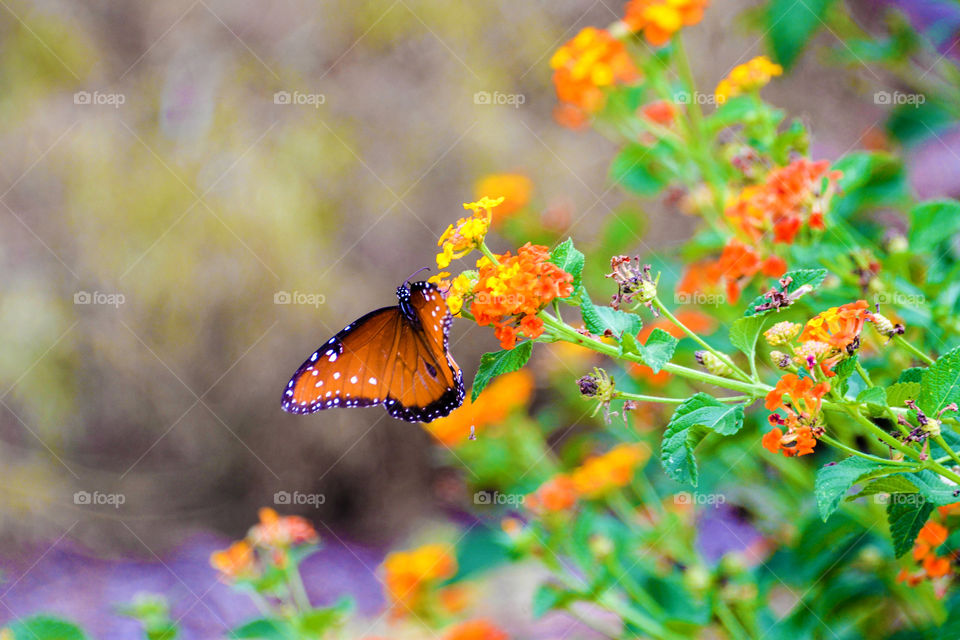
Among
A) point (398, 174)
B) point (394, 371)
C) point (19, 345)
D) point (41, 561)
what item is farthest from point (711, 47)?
point (41, 561)

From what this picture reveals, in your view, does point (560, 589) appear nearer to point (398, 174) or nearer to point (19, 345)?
point (398, 174)

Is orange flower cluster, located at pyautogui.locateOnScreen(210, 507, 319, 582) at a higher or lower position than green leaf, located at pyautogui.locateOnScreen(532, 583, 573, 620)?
higher

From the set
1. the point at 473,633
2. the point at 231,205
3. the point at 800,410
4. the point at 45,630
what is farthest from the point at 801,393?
the point at 231,205

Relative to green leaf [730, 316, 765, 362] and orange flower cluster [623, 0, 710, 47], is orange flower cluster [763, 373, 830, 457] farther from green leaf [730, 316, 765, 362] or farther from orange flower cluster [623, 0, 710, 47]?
orange flower cluster [623, 0, 710, 47]

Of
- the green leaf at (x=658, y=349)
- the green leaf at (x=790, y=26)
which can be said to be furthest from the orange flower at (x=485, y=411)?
the green leaf at (x=658, y=349)

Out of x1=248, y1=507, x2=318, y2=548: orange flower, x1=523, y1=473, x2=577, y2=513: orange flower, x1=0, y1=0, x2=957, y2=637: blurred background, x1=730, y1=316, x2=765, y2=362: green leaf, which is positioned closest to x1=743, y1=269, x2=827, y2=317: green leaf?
x1=730, y1=316, x2=765, y2=362: green leaf

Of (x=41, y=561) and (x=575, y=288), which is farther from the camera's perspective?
(x=41, y=561)
